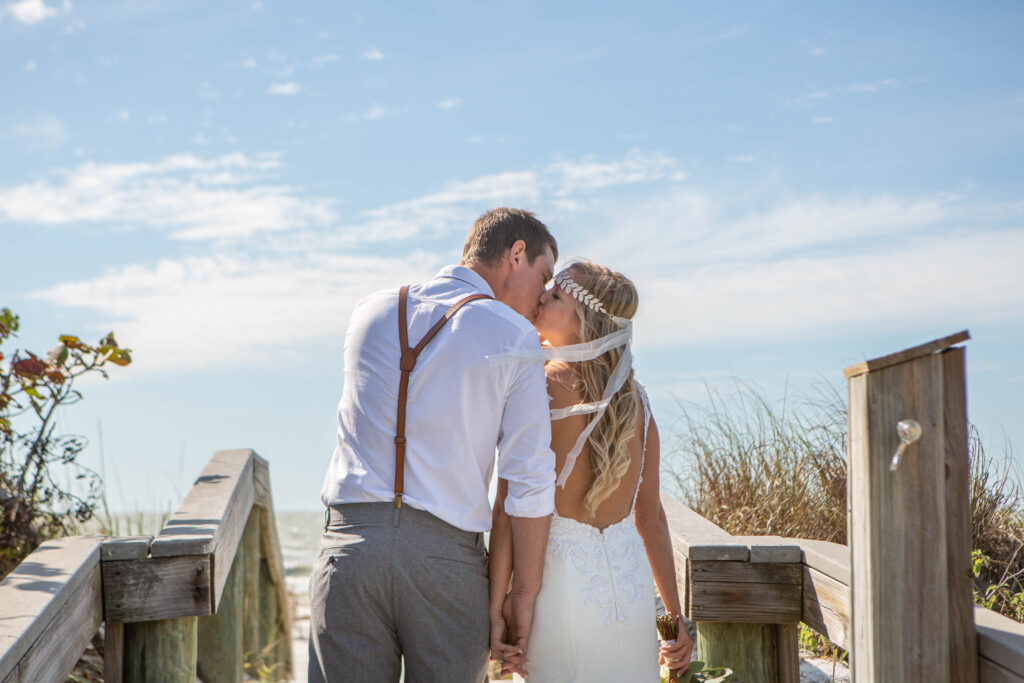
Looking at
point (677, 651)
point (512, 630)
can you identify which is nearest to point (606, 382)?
point (512, 630)

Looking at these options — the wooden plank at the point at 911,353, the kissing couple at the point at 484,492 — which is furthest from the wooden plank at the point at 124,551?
the wooden plank at the point at 911,353

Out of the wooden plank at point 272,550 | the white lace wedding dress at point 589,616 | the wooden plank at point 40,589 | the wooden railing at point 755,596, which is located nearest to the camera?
the wooden plank at point 40,589

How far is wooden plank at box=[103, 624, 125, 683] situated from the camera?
3.20 metres

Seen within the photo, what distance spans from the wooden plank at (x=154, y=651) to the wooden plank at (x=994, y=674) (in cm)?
259

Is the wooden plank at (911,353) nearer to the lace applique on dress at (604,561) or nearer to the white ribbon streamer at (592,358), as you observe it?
the white ribbon streamer at (592,358)

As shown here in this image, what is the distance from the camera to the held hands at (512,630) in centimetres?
251

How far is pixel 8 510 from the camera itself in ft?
13.7

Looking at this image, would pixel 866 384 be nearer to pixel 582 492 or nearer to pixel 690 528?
pixel 582 492

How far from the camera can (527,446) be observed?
2.45 meters

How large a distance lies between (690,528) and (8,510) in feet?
10.4

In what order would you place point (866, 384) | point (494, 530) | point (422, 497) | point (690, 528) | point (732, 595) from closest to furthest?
point (866, 384)
point (422, 497)
point (494, 530)
point (732, 595)
point (690, 528)

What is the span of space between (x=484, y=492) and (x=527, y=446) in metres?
0.17

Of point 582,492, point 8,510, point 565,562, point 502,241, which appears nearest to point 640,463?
point 582,492

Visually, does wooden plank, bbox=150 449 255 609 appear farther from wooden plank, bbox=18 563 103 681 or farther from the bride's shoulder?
the bride's shoulder
